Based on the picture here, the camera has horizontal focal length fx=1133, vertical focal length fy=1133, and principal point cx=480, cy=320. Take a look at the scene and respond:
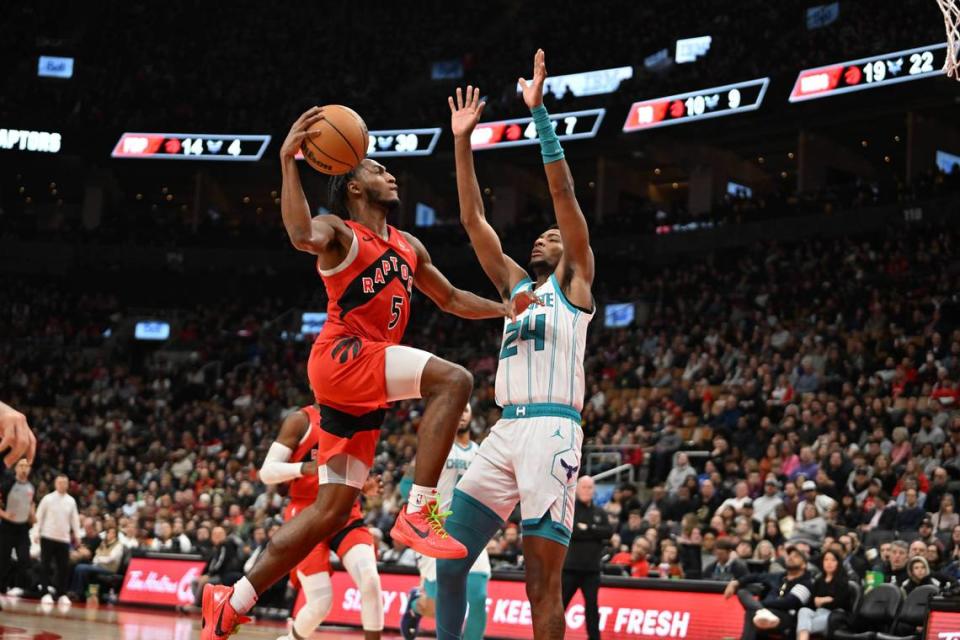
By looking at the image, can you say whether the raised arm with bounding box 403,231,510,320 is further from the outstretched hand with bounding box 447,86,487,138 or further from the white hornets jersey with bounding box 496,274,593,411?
the outstretched hand with bounding box 447,86,487,138

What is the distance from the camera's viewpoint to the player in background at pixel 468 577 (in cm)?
729

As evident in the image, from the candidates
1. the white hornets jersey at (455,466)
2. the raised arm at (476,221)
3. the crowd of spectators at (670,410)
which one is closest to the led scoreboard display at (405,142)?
the crowd of spectators at (670,410)

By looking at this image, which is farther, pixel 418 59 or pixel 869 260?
pixel 418 59

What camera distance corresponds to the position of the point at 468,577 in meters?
7.44

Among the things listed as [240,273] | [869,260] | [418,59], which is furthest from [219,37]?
[869,260]

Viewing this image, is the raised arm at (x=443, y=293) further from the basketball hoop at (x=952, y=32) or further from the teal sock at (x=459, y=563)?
the basketball hoop at (x=952, y=32)

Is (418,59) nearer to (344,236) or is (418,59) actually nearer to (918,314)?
(918,314)

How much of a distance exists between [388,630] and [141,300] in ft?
83.1

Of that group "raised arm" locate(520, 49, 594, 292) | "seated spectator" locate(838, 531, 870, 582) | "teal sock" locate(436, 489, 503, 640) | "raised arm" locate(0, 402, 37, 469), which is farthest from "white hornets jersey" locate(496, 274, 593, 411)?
"seated spectator" locate(838, 531, 870, 582)

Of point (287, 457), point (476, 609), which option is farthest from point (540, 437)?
point (287, 457)

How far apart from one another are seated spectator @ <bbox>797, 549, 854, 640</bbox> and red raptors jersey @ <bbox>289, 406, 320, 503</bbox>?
6205mm

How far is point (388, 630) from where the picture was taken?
Result: 48.1 ft

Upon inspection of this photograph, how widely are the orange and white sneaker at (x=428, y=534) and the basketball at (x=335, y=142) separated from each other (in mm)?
1808

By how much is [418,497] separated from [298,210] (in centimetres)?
153
